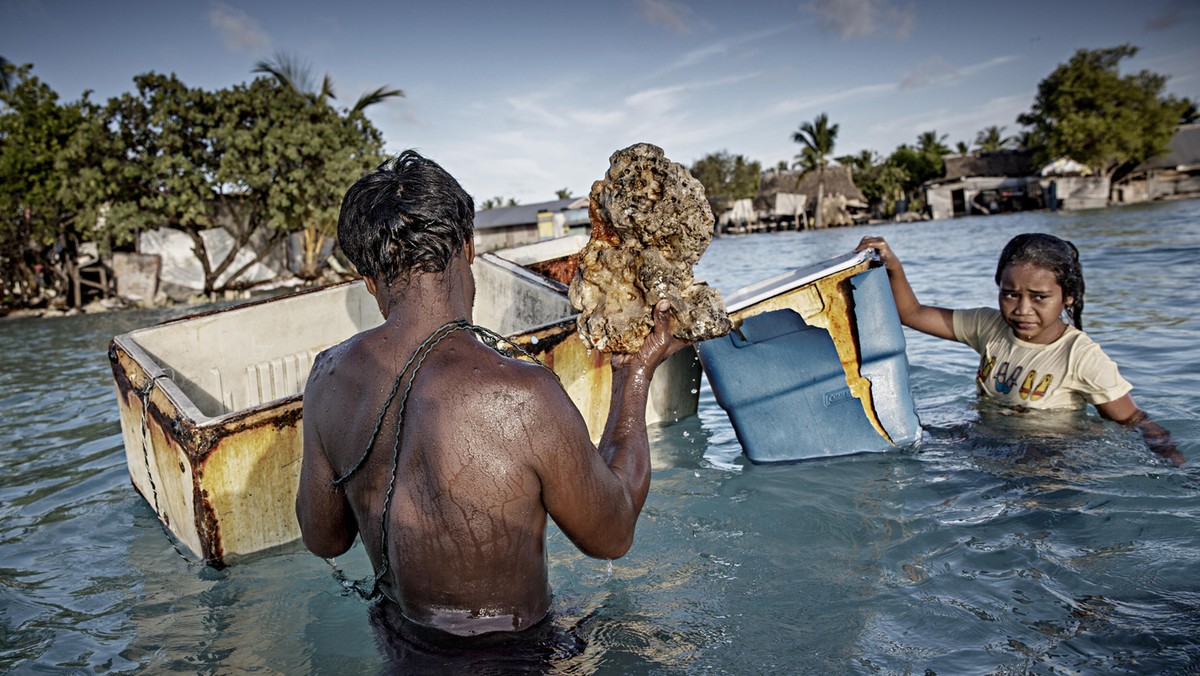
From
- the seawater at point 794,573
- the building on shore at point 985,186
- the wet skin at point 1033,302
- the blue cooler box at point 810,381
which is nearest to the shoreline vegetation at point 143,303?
the seawater at point 794,573

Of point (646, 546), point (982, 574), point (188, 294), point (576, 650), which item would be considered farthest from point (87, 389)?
point (188, 294)

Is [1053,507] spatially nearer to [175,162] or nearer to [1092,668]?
[1092,668]

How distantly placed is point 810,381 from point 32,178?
69.9 ft

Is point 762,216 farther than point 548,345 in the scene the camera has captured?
Yes

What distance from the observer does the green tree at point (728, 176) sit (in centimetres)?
5638

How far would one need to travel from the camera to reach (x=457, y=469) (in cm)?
156

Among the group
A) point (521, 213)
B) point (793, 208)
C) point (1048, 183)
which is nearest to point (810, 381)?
point (521, 213)

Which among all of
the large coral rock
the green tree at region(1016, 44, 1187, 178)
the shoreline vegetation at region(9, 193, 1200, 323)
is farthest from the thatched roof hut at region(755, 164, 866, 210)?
the large coral rock

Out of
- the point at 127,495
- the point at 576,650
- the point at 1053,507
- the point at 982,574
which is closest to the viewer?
the point at 576,650

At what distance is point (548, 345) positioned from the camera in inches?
151

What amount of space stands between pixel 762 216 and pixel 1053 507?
154 feet

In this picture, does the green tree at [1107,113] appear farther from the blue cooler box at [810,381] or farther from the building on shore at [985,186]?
the blue cooler box at [810,381]

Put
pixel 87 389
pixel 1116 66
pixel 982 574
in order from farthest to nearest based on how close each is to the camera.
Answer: pixel 1116 66, pixel 87 389, pixel 982 574

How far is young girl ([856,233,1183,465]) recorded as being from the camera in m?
3.68
